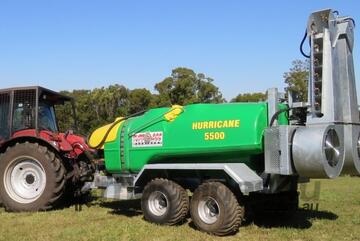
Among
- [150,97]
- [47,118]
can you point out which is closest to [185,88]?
[150,97]

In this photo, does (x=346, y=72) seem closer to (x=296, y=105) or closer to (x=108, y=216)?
(x=296, y=105)

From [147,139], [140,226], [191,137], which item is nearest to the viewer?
[140,226]

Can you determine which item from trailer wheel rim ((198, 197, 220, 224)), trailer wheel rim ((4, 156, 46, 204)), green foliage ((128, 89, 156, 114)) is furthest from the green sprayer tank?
green foliage ((128, 89, 156, 114))

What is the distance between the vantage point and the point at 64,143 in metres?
11.1

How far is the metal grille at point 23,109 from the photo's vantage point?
1132cm

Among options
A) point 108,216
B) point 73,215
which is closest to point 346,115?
point 108,216

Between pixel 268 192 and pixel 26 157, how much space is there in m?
4.96

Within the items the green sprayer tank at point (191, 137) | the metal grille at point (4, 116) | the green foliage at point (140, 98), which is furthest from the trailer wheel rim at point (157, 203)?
the green foliage at point (140, 98)

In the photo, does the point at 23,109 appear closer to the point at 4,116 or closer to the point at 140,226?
the point at 4,116

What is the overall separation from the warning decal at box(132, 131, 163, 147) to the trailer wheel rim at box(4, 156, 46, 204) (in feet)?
7.50

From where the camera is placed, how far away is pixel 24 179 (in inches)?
436

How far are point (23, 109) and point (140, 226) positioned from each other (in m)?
4.14

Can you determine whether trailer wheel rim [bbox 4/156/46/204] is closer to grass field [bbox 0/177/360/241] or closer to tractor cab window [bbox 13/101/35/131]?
grass field [bbox 0/177/360/241]

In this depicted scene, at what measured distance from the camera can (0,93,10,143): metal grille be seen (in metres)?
11.4
